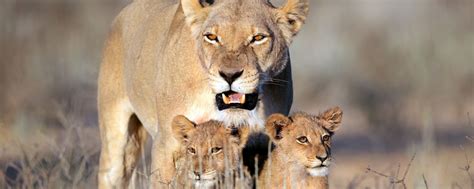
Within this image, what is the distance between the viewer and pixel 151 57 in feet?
27.0

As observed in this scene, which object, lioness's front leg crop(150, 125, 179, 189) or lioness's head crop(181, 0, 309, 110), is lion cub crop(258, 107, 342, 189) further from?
lioness's front leg crop(150, 125, 179, 189)

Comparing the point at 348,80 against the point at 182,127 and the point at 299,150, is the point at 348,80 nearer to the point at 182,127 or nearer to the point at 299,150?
the point at 182,127

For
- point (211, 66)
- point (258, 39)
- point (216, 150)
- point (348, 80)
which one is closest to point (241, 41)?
point (258, 39)

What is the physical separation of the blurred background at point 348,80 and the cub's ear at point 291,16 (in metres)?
1.63

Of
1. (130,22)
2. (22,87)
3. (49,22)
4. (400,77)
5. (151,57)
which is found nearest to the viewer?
(151,57)

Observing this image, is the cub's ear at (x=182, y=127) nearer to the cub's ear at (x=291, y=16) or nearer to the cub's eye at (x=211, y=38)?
the cub's eye at (x=211, y=38)

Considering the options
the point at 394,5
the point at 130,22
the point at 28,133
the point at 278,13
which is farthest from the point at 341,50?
the point at 278,13

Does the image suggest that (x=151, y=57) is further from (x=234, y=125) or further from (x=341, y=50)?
(x=341, y=50)

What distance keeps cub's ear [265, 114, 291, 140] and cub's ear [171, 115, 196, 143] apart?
0.39 metres

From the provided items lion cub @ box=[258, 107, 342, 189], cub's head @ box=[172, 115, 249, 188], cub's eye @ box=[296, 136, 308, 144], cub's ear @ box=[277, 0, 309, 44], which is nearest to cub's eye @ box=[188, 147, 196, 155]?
cub's head @ box=[172, 115, 249, 188]

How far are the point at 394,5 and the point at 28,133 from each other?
33.1ft

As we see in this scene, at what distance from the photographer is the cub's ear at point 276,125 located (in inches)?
279

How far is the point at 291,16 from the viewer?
7527mm

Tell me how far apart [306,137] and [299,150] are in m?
0.07
